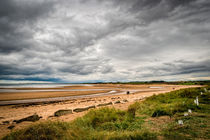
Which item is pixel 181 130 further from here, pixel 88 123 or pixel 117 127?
pixel 88 123

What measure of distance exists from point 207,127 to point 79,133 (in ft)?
17.6

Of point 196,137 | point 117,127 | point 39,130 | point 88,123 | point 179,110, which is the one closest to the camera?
point 196,137

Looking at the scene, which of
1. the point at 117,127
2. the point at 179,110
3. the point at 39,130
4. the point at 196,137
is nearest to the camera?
the point at 196,137

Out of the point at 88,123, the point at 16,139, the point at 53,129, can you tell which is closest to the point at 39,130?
the point at 53,129

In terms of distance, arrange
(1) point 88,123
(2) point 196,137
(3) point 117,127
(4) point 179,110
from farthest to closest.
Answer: (4) point 179,110 → (1) point 88,123 → (3) point 117,127 → (2) point 196,137

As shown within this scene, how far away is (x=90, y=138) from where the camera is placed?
4.19 m

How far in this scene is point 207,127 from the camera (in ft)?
15.8

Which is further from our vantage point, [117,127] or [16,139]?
[117,127]

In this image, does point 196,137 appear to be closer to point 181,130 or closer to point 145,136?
point 181,130

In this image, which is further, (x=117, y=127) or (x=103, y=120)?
(x=103, y=120)

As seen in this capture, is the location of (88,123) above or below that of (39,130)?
below

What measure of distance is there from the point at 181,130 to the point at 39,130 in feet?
18.9

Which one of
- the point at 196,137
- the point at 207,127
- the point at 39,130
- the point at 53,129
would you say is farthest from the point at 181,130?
the point at 39,130

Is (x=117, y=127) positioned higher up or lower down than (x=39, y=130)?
lower down
